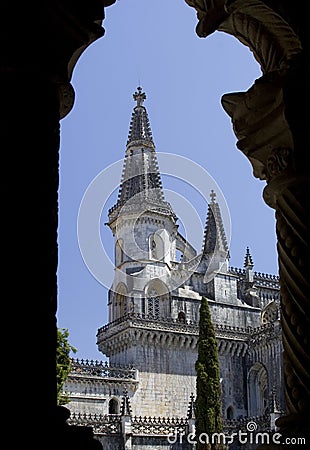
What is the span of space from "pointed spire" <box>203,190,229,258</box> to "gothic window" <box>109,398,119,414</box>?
11.9 metres

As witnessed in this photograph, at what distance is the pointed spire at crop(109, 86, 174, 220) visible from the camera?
1489 inches

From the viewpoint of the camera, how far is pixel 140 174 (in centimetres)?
3809

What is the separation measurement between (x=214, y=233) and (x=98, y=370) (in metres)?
12.0

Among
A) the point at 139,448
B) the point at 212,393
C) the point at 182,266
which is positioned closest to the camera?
the point at 212,393

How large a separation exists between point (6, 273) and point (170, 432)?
30.7 meters

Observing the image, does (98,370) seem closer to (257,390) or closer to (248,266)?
(257,390)

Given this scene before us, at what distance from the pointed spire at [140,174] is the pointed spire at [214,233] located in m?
4.34

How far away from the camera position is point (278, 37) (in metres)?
3.25

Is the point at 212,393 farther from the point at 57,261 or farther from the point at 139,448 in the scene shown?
the point at 57,261

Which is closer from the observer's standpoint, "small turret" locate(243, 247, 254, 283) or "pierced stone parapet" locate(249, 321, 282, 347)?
"pierced stone parapet" locate(249, 321, 282, 347)

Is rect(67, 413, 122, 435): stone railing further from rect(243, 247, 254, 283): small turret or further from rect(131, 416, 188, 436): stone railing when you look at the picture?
rect(243, 247, 254, 283): small turret

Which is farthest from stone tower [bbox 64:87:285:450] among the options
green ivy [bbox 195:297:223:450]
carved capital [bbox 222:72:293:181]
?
carved capital [bbox 222:72:293:181]

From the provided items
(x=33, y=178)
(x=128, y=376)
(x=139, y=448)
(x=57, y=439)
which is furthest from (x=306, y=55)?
(x=128, y=376)

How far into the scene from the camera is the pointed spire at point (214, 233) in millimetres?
41719
